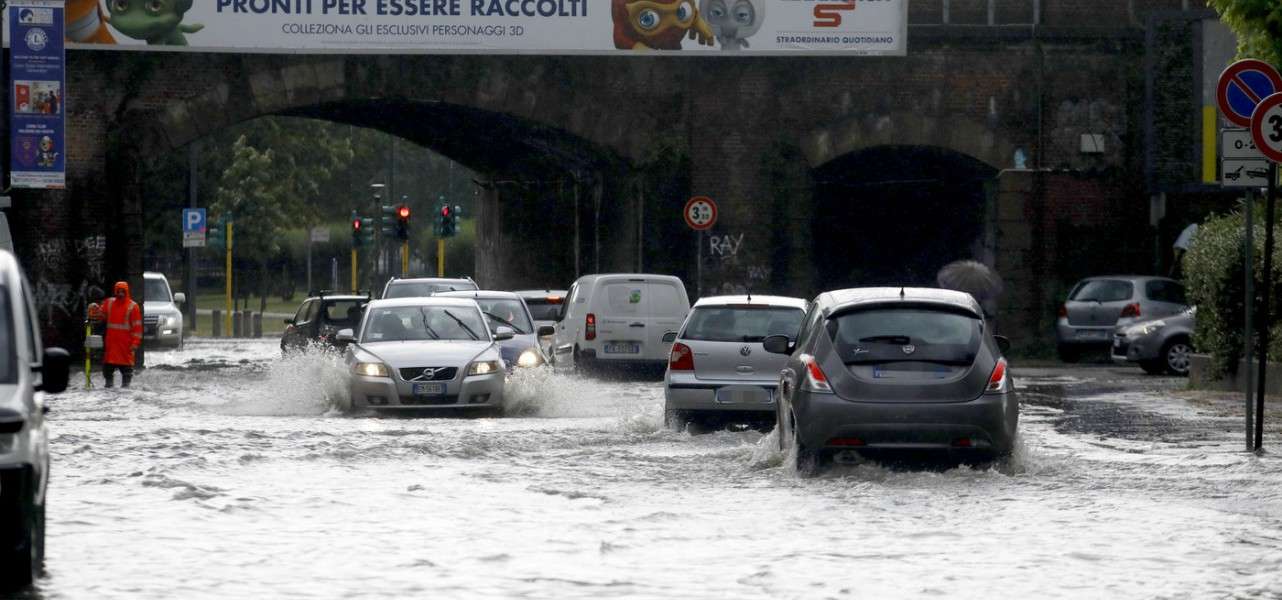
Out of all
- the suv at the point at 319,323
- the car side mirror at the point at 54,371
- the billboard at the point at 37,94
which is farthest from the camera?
the suv at the point at 319,323

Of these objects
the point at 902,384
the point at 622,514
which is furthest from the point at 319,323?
the point at 622,514

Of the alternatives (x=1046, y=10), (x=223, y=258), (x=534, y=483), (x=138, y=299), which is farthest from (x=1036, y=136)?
(x=223, y=258)

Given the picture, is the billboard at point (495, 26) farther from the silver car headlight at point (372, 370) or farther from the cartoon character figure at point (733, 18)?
the silver car headlight at point (372, 370)

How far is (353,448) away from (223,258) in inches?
2753

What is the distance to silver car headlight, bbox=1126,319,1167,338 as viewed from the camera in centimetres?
3147

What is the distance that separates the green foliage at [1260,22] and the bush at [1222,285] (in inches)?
97.5

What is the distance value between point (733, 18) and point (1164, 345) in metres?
9.50

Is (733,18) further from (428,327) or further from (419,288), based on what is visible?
(428,327)

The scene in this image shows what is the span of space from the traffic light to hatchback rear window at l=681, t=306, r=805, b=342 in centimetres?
3019

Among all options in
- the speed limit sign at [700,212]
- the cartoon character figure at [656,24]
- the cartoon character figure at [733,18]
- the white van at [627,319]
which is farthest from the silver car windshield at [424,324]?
the cartoon character figure at [733,18]

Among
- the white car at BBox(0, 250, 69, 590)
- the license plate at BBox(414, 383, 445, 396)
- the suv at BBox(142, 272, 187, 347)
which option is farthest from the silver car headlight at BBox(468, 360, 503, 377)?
the suv at BBox(142, 272, 187, 347)

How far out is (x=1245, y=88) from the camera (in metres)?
17.3

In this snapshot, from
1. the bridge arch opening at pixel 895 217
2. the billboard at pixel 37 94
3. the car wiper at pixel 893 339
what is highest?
the billboard at pixel 37 94

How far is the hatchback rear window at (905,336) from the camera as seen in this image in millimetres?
14859
